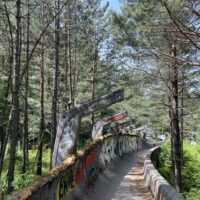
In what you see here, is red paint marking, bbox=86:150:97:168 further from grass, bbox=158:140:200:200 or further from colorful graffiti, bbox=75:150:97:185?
grass, bbox=158:140:200:200

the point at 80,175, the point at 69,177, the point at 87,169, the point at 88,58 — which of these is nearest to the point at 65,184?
the point at 69,177

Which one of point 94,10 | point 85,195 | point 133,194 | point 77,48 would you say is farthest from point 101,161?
point 94,10

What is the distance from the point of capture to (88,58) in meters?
22.6

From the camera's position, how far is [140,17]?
10172 millimetres

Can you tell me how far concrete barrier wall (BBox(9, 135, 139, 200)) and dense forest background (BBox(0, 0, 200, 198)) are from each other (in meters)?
1.40

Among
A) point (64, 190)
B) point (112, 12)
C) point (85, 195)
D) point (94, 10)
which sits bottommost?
point (85, 195)

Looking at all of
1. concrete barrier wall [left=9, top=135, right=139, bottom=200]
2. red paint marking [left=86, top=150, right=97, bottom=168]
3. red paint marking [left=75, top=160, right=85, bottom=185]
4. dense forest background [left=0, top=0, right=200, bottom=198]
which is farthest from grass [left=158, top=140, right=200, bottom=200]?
red paint marking [left=75, top=160, right=85, bottom=185]

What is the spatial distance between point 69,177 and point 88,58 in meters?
17.0

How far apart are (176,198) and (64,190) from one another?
7.30 feet

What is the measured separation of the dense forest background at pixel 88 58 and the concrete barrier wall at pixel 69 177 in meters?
1.40

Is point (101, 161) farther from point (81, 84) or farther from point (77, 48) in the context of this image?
point (81, 84)

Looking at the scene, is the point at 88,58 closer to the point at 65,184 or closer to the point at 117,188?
the point at 117,188

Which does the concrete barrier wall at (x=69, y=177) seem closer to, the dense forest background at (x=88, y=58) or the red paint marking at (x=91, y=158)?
the red paint marking at (x=91, y=158)

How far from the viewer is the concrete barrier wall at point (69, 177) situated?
4191 mm
